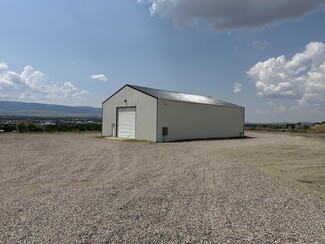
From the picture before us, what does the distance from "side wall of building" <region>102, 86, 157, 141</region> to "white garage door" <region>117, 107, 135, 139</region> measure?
1.42ft

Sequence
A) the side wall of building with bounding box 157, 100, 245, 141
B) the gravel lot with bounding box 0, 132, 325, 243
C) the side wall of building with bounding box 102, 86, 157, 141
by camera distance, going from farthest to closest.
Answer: the side wall of building with bounding box 157, 100, 245, 141, the side wall of building with bounding box 102, 86, 157, 141, the gravel lot with bounding box 0, 132, 325, 243

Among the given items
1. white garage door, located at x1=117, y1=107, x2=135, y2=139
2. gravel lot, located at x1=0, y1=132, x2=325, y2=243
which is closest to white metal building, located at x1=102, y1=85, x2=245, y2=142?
white garage door, located at x1=117, y1=107, x2=135, y2=139

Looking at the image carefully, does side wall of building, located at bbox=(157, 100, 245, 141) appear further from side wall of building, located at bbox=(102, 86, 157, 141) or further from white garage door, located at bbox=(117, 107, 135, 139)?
white garage door, located at bbox=(117, 107, 135, 139)

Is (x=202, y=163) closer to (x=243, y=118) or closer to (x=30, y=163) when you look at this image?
(x=30, y=163)

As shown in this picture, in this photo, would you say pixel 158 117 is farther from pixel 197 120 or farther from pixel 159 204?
pixel 159 204

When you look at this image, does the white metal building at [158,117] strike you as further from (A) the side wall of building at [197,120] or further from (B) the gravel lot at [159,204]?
(B) the gravel lot at [159,204]

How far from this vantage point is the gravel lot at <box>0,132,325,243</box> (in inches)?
179

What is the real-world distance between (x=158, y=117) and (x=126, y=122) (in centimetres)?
403

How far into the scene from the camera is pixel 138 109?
24953mm

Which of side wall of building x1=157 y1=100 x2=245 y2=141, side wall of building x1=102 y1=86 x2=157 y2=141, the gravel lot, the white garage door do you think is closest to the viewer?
the gravel lot

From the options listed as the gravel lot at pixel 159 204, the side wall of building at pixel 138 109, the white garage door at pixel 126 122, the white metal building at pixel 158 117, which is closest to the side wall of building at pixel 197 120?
the white metal building at pixel 158 117

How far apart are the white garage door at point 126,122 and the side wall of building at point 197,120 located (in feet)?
10.0

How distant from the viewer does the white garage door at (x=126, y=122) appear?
25.6 m

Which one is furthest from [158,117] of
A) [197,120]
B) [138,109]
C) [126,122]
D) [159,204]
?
[159,204]
